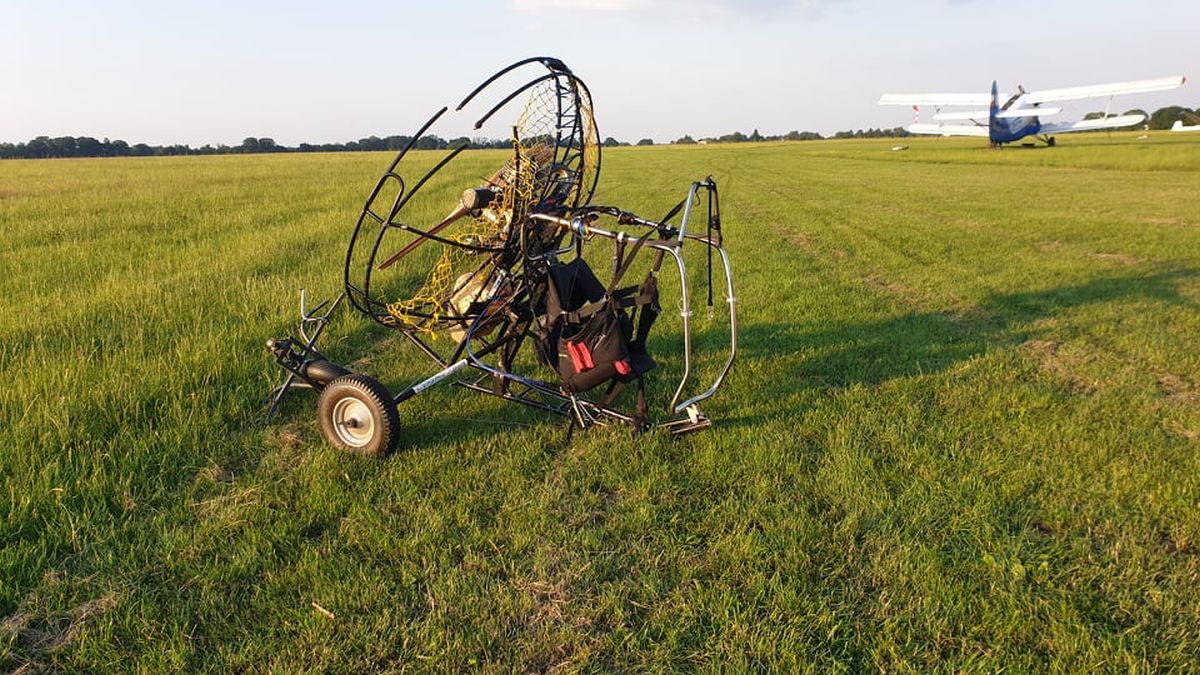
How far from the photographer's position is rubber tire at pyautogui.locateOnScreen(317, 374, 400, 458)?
426 cm

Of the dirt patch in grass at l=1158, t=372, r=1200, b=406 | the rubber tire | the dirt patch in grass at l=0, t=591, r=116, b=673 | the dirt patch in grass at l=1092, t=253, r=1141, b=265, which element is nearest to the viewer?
the dirt patch in grass at l=0, t=591, r=116, b=673

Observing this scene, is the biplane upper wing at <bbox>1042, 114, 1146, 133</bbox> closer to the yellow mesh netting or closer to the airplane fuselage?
the airplane fuselage

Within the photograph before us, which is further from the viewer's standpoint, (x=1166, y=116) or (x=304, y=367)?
(x=1166, y=116)

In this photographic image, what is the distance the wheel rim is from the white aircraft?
65101mm

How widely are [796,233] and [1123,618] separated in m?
13.3

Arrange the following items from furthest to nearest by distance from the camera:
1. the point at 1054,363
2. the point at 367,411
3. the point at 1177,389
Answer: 1. the point at 1054,363
2. the point at 1177,389
3. the point at 367,411

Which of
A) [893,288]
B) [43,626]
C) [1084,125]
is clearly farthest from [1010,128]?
[43,626]

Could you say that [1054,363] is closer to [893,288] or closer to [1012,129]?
[893,288]

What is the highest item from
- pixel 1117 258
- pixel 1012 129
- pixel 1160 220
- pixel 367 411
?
pixel 1012 129

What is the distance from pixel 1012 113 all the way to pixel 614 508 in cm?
6669

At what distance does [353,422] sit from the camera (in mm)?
4473

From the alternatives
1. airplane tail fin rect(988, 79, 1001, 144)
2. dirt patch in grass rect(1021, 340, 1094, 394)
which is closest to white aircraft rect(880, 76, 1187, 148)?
airplane tail fin rect(988, 79, 1001, 144)

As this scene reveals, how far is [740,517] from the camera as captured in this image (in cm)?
375

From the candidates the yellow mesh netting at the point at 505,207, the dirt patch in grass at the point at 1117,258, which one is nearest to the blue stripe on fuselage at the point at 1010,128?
the dirt patch in grass at the point at 1117,258
